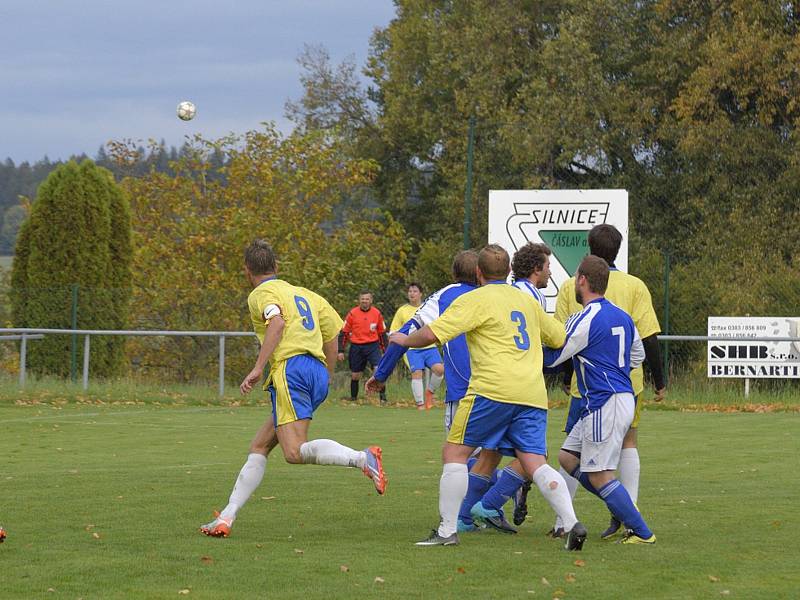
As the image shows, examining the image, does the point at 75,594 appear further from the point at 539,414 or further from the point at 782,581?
the point at 782,581

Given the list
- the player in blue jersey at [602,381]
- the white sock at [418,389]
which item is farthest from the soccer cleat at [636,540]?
the white sock at [418,389]

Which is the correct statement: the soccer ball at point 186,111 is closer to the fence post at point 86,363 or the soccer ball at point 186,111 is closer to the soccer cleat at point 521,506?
the fence post at point 86,363

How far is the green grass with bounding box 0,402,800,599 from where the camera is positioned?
23.0 ft

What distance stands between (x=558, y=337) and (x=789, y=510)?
9.46 feet

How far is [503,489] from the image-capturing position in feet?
29.1

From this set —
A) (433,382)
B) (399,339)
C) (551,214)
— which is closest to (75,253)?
(433,382)

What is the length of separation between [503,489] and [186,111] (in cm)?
2409

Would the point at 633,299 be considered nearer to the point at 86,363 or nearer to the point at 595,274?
the point at 595,274

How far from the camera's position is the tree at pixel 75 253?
25000 mm

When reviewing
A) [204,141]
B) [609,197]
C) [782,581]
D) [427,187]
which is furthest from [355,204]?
[782,581]

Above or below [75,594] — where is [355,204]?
above

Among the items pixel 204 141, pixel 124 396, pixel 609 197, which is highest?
pixel 204 141

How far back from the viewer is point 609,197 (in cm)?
2322

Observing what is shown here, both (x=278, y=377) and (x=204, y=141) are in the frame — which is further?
(x=204, y=141)
